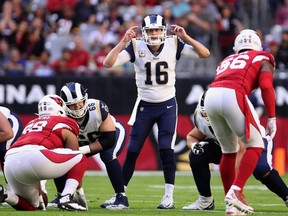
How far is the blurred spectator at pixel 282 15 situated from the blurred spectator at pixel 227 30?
1.57 metres

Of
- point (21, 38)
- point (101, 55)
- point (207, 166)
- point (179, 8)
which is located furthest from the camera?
point (179, 8)

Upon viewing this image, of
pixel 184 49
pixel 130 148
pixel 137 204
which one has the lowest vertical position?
pixel 137 204

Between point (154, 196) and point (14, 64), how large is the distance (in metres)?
6.40

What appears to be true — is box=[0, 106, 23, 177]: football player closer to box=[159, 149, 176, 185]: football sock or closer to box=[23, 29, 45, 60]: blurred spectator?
box=[159, 149, 176, 185]: football sock

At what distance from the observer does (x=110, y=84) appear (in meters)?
15.5

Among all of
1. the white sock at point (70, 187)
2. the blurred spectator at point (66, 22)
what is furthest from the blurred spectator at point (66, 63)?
the white sock at point (70, 187)

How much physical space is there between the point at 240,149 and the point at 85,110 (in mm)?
1624

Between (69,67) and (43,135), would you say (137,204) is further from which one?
(69,67)

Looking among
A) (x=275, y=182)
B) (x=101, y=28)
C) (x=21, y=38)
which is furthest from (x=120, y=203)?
(x=21, y=38)

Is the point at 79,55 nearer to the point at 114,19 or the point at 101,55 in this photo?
the point at 101,55

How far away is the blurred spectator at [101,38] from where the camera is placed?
1744 centimetres

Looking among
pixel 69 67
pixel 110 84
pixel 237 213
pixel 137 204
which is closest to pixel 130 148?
pixel 137 204

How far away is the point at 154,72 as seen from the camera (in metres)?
10.1

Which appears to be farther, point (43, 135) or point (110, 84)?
point (110, 84)
